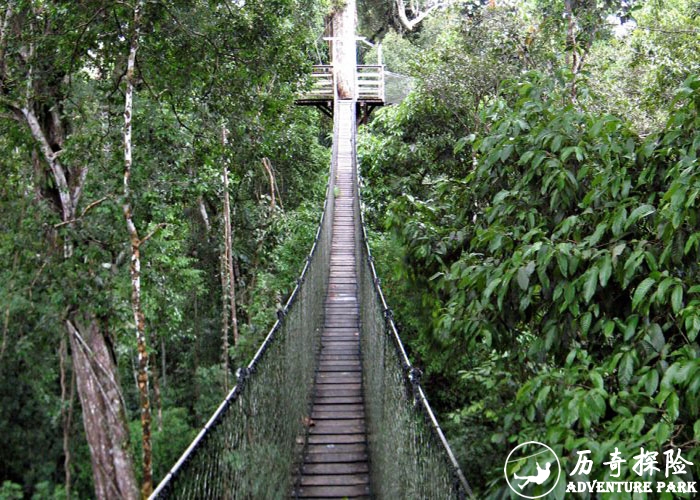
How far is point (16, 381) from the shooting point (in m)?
9.33

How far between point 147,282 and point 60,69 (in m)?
1.94

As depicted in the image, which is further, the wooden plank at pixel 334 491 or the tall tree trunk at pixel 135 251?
the tall tree trunk at pixel 135 251

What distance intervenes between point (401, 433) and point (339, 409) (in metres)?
2.22

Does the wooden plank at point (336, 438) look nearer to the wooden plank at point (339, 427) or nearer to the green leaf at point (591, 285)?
the wooden plank at point (339, 427)

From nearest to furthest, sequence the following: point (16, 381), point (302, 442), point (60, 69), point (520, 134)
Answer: point (520, 134)
point (302, 442)
point (60, 69)
point (16, 381)

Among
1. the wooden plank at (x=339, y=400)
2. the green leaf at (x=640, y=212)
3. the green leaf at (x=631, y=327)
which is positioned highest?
the green leaf at (x=640, y=212)

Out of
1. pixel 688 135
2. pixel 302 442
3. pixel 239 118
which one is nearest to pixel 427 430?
pixel 688 135

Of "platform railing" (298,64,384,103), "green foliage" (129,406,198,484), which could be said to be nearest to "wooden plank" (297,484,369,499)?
"green foliage" (129,406,198,484)

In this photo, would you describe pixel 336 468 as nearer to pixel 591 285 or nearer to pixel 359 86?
pixel 591 285

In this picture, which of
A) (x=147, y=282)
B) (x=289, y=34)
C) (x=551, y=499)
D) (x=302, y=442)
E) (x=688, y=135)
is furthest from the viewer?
(x=147, y=282)

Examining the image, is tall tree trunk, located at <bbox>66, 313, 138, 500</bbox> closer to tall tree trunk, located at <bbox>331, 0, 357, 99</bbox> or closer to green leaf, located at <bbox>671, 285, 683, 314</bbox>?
green leaf, located at <bbox>671, 285, 683, 314</bbox>

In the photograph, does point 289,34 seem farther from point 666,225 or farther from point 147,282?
point 666,225

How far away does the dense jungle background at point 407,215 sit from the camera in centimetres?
171

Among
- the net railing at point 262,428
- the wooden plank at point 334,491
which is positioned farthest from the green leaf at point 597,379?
the wooden plank at point 334,491
